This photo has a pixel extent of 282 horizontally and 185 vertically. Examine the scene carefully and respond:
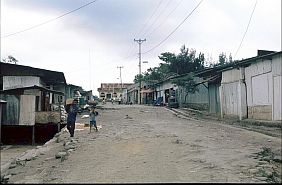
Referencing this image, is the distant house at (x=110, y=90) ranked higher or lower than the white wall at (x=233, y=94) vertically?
higher

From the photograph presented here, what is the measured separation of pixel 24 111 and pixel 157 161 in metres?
15.5

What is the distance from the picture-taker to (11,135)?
80.5 feet

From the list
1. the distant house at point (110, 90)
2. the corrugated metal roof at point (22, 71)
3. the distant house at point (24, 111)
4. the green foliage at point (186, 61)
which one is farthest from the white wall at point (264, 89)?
the distant house at point (110, 90)

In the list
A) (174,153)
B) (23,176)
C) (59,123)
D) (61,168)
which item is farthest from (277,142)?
(59,123)

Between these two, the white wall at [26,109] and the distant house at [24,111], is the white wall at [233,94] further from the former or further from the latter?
the white wall at [26,109]

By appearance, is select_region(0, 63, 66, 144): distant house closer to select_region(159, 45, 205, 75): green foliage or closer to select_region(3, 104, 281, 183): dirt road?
select_region(3, 104, 281, 183): dirt road

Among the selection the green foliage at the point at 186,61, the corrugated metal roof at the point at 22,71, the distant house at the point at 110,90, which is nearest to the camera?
the corrugated metal roof at the point at 22,71

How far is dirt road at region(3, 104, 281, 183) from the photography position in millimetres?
8102

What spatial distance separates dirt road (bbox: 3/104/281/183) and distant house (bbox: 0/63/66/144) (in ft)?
29.1

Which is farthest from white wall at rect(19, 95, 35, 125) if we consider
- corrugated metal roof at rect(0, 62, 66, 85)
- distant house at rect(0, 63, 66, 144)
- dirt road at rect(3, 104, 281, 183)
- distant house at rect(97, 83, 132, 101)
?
distant house at rect(97, 83, 132, 101)

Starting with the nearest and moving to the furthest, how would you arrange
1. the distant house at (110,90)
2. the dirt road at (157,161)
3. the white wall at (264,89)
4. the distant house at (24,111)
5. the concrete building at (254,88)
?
the dirt road at (157,161) < the white wall at (264,89) < the concrete building at (254,88) < the distant house at (24,111) < the distant house at (110,90)

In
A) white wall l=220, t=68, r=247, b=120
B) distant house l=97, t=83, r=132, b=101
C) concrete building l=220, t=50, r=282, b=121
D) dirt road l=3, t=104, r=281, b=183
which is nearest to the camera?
dirt road l=3, t=104, r=281, b=183

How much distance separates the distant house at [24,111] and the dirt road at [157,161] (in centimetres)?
887

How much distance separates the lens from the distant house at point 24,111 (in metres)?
23.0
